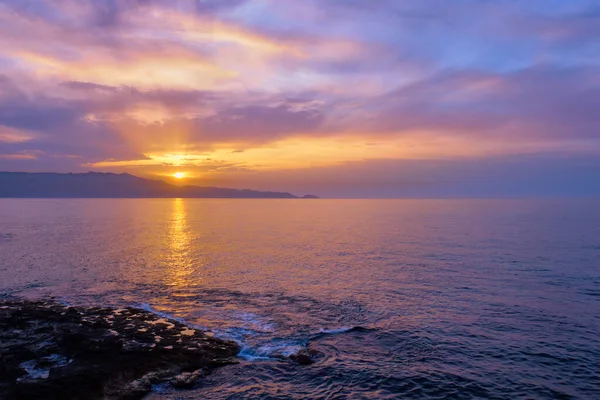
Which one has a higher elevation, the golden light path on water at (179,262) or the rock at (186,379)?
the rock at (186,379)

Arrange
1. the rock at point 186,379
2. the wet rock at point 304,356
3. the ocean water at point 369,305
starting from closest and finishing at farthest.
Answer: the rock at point 186,379
the ocean water at point 369,305
the wet rock at point 304,356

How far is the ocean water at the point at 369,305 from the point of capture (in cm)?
2198

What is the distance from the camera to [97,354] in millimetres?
24016

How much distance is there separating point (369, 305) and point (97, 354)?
22586mm

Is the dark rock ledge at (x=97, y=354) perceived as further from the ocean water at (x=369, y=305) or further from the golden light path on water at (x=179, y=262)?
the golden light path on water at (x=179, y=262)

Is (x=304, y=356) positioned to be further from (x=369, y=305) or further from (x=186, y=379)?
(x=369, y=305)

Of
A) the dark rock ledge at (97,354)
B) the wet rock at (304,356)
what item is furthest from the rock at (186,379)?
the wet rock at (304,356)

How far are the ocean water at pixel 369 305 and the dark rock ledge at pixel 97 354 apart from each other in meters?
1.70

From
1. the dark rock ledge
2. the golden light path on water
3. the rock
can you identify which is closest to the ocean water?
the golden light path on water

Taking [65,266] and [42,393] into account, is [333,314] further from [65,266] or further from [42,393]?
[65,266]

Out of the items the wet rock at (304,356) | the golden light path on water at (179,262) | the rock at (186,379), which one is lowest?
the golden light path on water at (179,262)

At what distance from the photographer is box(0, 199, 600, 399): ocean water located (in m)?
Result: 22.0

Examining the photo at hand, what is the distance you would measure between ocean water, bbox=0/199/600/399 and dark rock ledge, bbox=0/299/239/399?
1.70 meters

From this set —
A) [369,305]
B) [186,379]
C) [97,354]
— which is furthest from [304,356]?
[369,305]
